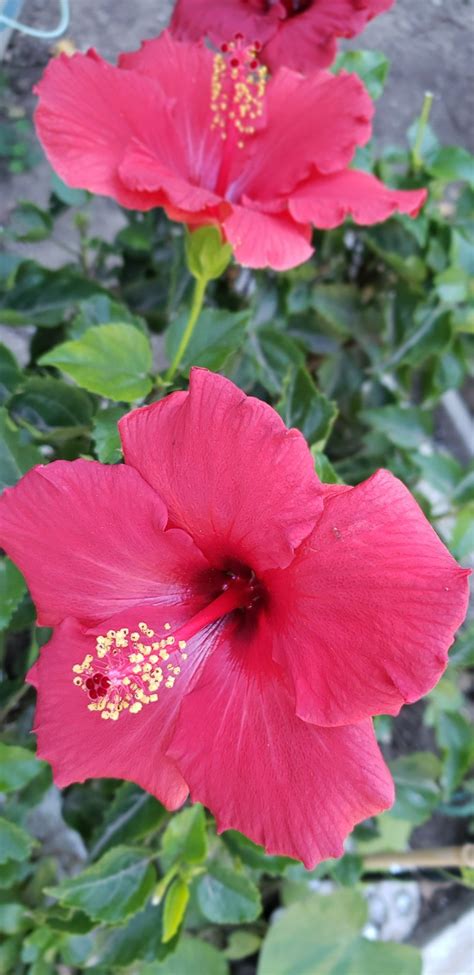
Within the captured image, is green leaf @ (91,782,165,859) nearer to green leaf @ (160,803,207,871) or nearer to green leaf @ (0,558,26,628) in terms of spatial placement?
green leaf @ (160,803,207,871)

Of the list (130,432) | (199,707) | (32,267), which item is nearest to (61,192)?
(32,267)

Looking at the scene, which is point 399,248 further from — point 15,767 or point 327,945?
point 327,945

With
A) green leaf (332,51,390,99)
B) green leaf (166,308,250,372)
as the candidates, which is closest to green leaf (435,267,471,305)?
green leaf (332,51,390,99)

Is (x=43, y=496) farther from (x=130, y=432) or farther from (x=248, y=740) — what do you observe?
(x=248, y=740)

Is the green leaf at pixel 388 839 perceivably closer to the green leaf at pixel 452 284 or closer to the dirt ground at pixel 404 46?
the green leaf at pixel 452 284

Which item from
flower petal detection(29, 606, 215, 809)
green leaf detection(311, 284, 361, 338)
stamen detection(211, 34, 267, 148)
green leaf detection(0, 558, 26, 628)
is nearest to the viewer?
flower petal detection(29, 606, 215, 809)
